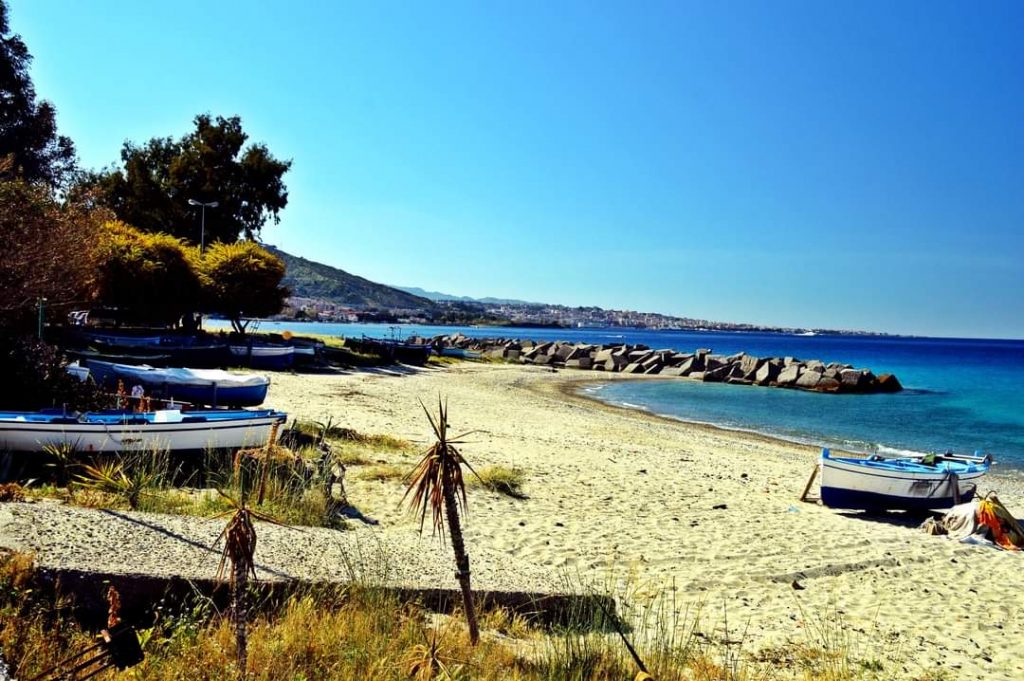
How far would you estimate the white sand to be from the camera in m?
6.40

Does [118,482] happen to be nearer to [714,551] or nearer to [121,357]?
[714,551]

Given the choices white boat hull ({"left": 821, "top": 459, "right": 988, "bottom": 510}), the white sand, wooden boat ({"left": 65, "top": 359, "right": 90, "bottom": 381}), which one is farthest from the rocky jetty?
wooden boat ({"left": 65, "top": 359, "right": 90, "bottom": 381})

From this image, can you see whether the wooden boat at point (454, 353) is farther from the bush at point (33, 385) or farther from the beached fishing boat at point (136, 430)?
the beached fishing boat at point (136, 430)

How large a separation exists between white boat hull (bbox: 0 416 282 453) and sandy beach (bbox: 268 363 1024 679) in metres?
1.87

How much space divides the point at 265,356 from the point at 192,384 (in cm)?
1533

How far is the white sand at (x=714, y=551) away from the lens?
640cm

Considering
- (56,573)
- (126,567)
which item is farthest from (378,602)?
(56,573)

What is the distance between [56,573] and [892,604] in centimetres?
800

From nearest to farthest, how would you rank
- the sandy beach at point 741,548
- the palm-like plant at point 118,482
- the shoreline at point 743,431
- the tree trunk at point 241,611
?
1. the tree trunk at point 241,611
2. the sandy beach at point 741,548
3. the palm-like plant at point 118,482
4. the shoreline at point 743,431

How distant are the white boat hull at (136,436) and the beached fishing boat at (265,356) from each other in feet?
63.2

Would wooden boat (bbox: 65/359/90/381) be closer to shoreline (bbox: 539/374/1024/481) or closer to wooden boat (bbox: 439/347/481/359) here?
shoreline (bbox: 539/374/1024/481)

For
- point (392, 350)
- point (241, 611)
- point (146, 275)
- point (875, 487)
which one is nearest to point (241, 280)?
point (146, 275)

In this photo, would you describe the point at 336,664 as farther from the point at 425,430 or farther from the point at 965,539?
the point at 425,430

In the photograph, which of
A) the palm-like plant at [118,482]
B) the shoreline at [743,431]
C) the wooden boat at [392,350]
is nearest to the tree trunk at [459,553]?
the palm-like plant at [118,482]
